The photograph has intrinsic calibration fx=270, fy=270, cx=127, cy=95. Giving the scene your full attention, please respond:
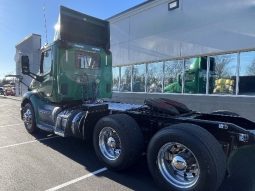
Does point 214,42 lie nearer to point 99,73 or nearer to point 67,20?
point 99,73

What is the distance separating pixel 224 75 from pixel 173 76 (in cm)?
289

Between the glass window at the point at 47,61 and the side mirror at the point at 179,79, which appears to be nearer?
the glass window at the point at 47,61

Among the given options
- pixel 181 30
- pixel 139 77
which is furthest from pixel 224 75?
pixel 139 77

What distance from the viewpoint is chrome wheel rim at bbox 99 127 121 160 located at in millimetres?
5016

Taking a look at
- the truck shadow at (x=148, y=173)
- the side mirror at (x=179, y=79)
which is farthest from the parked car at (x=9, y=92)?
the truck shadow at (x=148, y=173)

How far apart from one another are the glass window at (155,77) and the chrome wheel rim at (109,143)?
9.20 metres

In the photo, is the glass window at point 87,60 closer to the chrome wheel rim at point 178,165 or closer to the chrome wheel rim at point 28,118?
the chrome wheel rim at point 28,118

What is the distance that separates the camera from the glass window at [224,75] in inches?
424

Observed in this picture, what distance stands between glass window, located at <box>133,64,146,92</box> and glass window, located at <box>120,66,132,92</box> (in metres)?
0.50

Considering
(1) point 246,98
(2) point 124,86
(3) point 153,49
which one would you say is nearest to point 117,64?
(2) point 124,86

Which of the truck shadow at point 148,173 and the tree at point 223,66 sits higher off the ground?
the tree at point 223,66

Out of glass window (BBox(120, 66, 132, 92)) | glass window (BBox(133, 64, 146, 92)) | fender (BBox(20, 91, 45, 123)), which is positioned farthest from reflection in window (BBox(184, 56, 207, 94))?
fender (BBox(20, 91, 45, 123))

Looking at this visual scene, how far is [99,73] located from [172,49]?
6269mm

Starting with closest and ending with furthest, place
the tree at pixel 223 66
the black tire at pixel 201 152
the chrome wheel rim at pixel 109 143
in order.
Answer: the black tire at pixel 201 152
the chrome wheel rim at pixel 109 143
the tree at pixel 223 66
